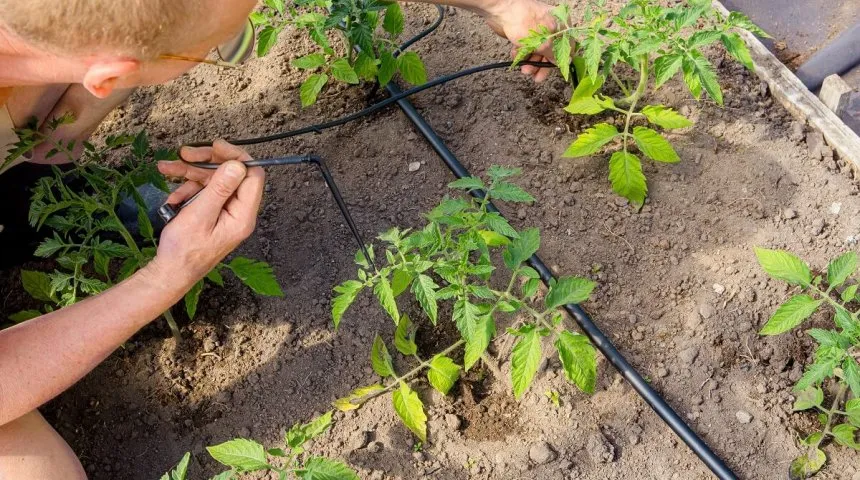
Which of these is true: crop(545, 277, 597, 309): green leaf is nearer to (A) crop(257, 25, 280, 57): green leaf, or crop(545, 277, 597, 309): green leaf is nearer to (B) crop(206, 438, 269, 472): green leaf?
(B) crop(206, 438, 269, 472): green leaf

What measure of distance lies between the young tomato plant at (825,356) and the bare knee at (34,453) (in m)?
1.59

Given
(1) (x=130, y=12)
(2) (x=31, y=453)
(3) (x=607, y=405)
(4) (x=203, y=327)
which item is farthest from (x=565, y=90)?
(2) (x=31, y=453)

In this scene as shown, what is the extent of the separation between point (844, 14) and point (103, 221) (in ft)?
8.23

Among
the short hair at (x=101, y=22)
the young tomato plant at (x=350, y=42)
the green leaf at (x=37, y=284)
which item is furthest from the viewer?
the young tomato plant at (x=350, y=42)

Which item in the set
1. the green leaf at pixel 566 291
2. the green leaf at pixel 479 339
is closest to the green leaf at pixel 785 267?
the green leaf at pixel 566 291

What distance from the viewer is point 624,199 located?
89.8 inches

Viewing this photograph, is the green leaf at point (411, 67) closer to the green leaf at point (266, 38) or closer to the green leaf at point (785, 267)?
the green leaf at point (266, 38)

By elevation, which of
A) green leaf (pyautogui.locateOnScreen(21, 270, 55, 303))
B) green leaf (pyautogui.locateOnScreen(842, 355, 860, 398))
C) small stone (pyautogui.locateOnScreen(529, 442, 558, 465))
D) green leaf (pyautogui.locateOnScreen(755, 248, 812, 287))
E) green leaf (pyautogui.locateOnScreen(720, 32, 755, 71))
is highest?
green leaf (pyautogui.locateOnScreen(720, 32, 755, 71))

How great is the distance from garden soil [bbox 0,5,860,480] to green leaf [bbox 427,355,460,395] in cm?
9

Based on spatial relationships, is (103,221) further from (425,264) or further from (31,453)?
(425,264)

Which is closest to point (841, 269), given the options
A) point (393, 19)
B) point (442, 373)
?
point (442, 373)

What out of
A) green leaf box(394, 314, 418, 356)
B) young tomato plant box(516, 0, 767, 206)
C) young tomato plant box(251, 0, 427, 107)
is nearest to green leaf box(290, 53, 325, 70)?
young tomato plant box(251, 0, 427, 107)

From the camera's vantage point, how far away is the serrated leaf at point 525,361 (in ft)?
5.67

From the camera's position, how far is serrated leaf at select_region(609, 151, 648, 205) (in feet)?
7.20
